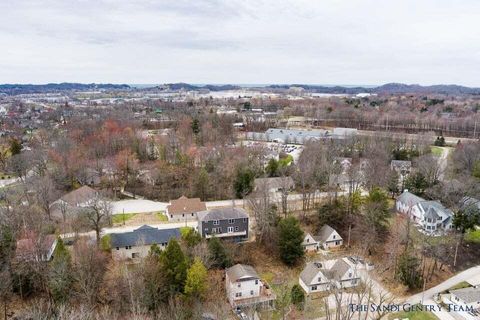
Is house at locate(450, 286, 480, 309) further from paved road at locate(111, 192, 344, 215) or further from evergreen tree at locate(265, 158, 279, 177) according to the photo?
evergreen tree at locate(265, 158, 279, 177)

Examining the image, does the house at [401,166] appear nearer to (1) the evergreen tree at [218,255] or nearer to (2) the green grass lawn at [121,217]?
(1) the evergreen tree at [218,255]

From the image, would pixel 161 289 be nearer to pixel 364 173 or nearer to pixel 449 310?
pixel 449 310

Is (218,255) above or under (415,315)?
above

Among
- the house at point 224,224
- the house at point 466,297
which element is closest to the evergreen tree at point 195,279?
the house at point 224,224

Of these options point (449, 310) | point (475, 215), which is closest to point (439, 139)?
point (475, 215)


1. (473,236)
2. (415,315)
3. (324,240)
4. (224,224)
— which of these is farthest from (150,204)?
(473,236)

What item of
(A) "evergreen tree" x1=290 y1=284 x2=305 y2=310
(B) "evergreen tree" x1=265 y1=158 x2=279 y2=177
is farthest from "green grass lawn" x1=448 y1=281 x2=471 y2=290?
(B) "evergreen tree" x1=265 y1=158 x2=279 y2=177

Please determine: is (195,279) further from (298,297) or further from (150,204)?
(150,204)

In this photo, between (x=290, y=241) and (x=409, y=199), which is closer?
(x=290, y=241)
